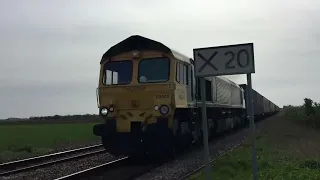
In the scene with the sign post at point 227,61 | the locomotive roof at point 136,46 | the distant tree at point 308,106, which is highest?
the locomotive roof at point 136,46

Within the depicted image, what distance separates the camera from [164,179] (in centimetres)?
1120

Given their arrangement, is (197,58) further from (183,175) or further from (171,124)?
(171,124)

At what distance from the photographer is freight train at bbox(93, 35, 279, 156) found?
13.4m

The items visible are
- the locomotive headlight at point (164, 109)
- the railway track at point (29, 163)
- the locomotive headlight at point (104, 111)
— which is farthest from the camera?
the locomotive headlight at point (104, 111)

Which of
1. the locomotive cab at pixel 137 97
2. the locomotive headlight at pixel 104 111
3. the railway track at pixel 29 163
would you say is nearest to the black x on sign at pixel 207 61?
the locomotive cab at pixel 137 97

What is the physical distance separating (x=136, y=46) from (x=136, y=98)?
1.74 m

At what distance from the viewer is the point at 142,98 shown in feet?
44.7

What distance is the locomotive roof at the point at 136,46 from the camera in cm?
1398

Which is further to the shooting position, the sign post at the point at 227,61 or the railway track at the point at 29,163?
the railway track at the point at 29,163

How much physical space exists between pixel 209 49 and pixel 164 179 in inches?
219

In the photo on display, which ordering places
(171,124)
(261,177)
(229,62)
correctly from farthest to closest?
(171,124)
(261,177)
(229,62)

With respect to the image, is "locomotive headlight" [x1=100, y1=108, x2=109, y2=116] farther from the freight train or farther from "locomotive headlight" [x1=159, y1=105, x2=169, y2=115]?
"locomotive headlight" [x1=159, y1=105, x2=169, y2=115]

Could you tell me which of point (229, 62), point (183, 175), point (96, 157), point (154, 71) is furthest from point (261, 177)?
point (96, 157)

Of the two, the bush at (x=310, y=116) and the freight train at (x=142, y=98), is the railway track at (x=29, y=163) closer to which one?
the freight train at (x=142, y=98)
